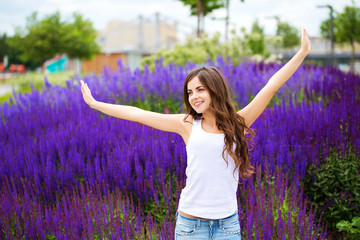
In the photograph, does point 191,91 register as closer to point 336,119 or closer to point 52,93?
point 336,119

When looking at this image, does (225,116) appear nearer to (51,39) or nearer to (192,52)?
(192,52)

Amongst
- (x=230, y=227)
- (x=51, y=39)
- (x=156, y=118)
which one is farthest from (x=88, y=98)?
(x=51, y=39)

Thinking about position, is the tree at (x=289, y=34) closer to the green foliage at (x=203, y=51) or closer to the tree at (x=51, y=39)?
the tree at (x=51, y=39)

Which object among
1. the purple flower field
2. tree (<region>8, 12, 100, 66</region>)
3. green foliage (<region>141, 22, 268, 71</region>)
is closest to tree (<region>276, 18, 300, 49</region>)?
tree (<region>8, 12, 100, 66</region>)

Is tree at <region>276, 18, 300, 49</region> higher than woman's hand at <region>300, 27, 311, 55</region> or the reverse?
higher

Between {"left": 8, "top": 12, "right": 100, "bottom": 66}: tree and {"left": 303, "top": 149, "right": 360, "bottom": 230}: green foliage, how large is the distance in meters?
34.5

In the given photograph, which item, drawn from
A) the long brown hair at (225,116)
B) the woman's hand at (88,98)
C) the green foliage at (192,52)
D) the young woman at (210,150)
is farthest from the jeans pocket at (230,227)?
the green foliage at (192,52)

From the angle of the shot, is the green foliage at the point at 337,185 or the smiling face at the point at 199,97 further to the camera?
the green foliage at the point at 337,185

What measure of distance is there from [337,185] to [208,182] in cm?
185

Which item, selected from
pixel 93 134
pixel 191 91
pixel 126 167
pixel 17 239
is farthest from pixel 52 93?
pixel 191 91

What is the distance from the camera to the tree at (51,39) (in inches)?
1398

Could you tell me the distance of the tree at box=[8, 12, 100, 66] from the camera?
116 ft

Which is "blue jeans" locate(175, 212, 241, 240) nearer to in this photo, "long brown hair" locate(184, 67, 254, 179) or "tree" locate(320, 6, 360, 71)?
"long brown hair" locate(184, 67, 254, 179)

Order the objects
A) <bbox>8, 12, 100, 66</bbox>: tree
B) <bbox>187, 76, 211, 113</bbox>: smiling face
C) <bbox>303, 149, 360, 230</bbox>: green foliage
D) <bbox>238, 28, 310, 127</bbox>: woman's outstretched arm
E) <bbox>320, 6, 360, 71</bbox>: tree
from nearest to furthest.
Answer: <bbox>187, 76, 211, 113</bbox>: smiling face, <bbox>238, 28, 310, 127</bbox>: woman's outstretched arm, <bbox>303, 149, 360, 230</bbox>: green foliage, <bbox>320, 6, 360, 71</bbox>: tree, <bbox>8, 12, 100, 66</bbox>: tree
